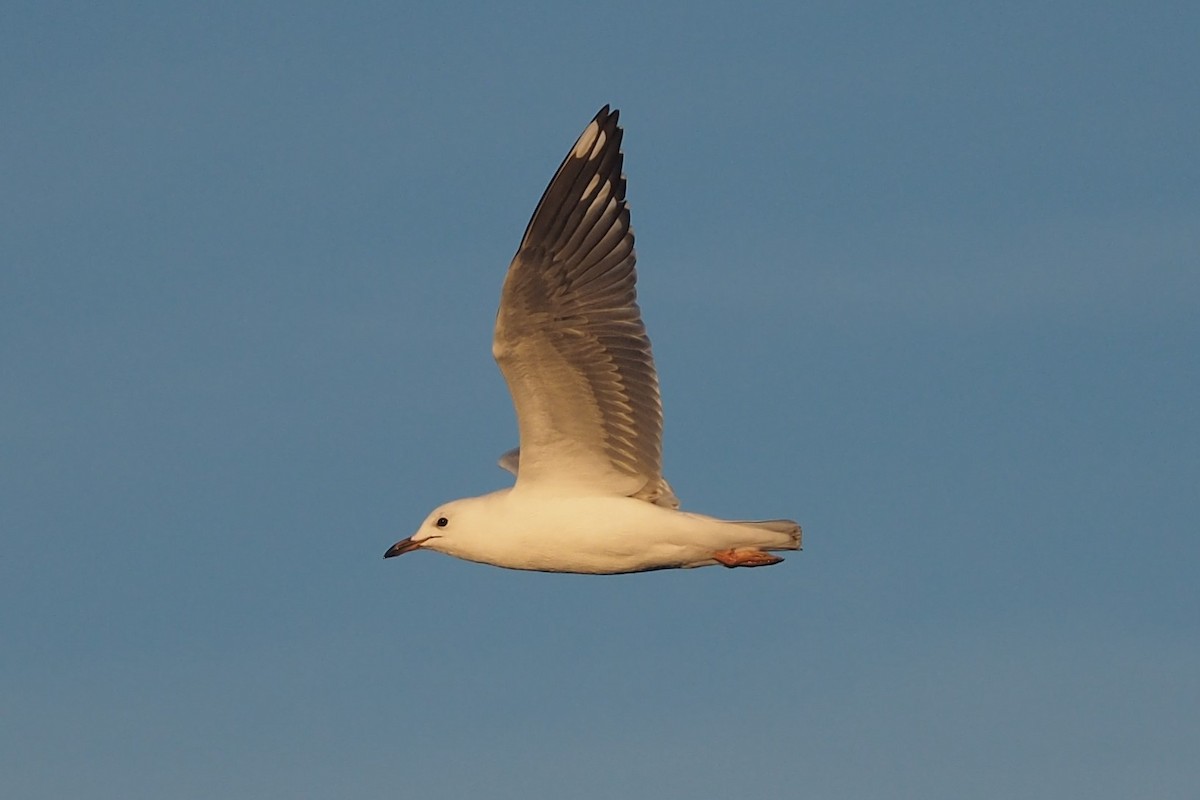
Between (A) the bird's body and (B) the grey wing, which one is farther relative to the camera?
(A) the bird's body

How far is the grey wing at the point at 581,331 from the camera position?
18.6m

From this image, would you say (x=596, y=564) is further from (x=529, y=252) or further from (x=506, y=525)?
(x=529, y=252)

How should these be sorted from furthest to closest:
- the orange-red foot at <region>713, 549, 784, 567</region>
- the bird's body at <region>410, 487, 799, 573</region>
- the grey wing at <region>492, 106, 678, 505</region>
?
1. the orange-red foot at <region>713, 549, 784, 567</region>
2. the bird's body at <region>410, 487, 799, 573</region>
3. the grey wing at <region>492, 106, 678, 505</region>

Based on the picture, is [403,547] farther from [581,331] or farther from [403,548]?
[581,331]

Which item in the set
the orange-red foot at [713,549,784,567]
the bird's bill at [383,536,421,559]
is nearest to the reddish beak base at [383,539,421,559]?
the bird's bill at [383,536,421,559]

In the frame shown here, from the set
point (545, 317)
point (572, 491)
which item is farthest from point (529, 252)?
point (572, 491)

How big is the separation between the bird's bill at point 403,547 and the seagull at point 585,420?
80 millimetres

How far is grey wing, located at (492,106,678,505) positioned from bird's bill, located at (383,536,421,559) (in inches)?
50.8

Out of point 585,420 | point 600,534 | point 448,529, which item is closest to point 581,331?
point 585,420

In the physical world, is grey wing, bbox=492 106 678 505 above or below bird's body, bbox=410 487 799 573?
above

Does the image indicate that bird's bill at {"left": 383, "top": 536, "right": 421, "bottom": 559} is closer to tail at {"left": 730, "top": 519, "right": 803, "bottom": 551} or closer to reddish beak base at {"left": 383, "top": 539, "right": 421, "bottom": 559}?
reddish beak base at {"left": 383, "top": 539, "right": 421, "bottom": 559}

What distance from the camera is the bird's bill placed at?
66.1 ft

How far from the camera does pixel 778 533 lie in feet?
63.5

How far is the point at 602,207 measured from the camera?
18.9 metres
